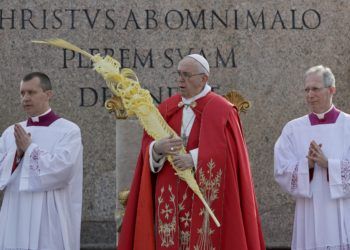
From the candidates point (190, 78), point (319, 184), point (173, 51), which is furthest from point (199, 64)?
point (173, 51)

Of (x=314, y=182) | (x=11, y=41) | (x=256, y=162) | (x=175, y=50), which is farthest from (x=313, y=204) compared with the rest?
(x=11, y=41)

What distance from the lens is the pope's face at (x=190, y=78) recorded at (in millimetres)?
8766

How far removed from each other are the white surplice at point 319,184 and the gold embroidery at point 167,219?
1.21 m

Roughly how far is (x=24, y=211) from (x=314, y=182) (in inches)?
97.9

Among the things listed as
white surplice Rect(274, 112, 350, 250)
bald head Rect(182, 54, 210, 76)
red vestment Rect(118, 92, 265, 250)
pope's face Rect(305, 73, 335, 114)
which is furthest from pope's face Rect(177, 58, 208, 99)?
white surplice Rect(274, 112, 350, 250)

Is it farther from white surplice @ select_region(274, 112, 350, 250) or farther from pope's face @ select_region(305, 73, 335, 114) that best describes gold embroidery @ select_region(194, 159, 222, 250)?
pope's face @ select_region(305, 73, 335, 114)

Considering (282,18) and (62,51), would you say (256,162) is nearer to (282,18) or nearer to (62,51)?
(282,18)

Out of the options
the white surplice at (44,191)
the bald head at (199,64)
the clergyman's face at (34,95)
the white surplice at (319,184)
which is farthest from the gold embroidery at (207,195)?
the clergyman's face at (34,95)

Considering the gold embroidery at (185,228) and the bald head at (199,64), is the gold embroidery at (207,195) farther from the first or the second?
the bald head at (199,64)

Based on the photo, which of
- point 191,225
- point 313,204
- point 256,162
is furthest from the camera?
point 256,162

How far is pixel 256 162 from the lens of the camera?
38.0 ft

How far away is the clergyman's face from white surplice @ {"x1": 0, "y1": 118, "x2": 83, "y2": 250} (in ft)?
0.66

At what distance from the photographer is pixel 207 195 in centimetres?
874

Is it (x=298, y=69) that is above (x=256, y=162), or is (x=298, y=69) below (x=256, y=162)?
above
